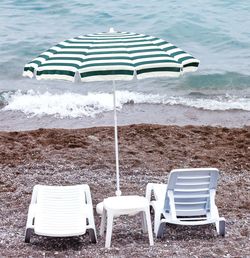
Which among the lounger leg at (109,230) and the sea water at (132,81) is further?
the sea water at (132,81)

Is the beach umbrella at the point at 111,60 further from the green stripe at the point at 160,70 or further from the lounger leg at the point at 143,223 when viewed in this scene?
the lounger leg at the point at 143,223

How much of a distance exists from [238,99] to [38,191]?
8708 mm

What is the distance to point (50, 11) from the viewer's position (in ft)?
89.5

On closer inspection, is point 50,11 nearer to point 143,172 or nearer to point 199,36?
point 199,36

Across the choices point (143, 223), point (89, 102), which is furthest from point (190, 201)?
point (89, 102)

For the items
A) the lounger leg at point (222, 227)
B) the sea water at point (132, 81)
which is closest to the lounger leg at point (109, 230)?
the lounger leg at point (222, 227)

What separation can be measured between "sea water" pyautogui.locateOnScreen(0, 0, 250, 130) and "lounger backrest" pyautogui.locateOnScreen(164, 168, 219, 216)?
20.1ft

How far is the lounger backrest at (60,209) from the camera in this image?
571 centimetres

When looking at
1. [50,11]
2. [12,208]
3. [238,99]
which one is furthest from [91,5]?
[12,208]

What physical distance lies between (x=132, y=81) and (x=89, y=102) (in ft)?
8.61

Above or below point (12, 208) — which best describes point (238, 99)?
below

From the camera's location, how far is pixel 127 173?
25.9 ft

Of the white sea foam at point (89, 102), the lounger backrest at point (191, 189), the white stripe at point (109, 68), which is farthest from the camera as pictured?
the white sea foam at point (89, 102)

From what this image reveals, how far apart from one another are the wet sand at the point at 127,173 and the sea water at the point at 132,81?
256 cm
